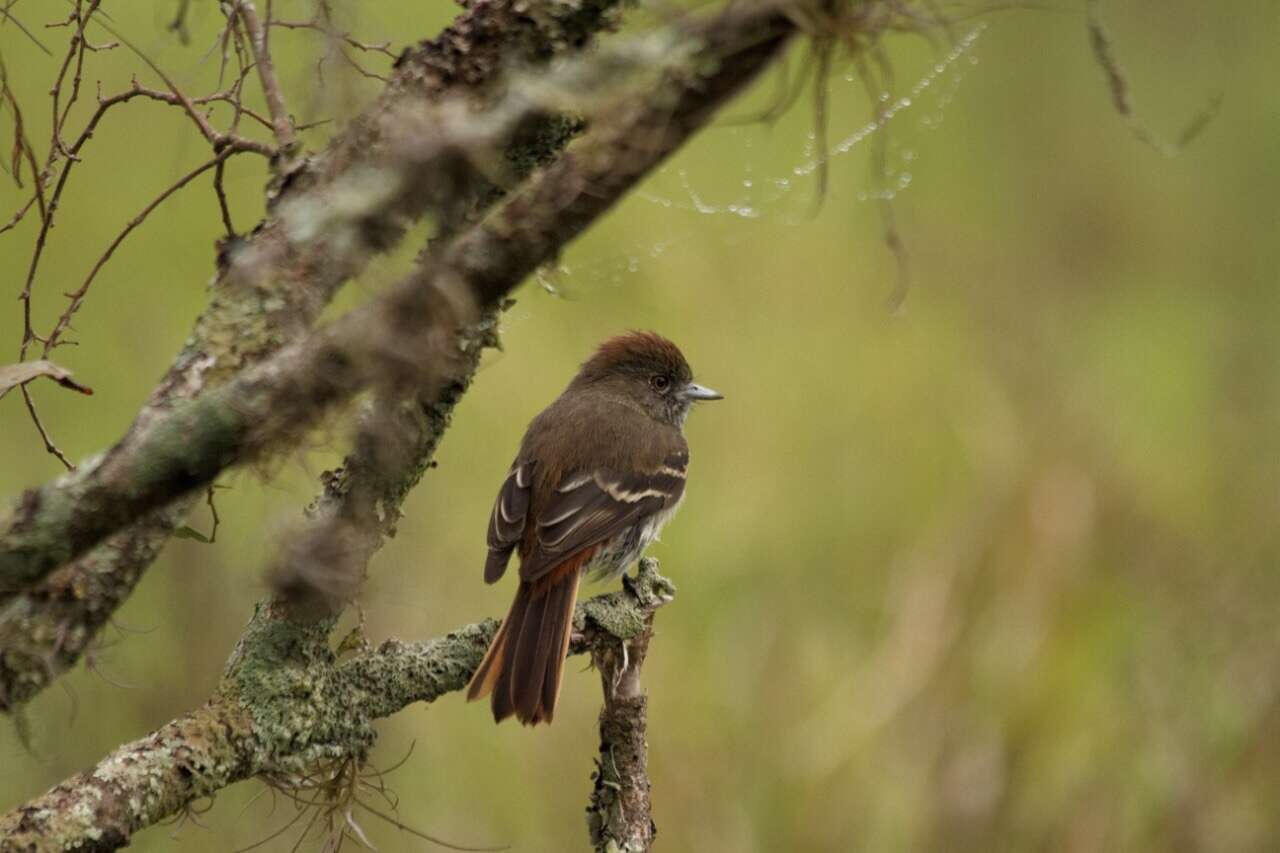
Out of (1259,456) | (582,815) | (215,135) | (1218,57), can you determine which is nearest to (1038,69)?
(1218,57)

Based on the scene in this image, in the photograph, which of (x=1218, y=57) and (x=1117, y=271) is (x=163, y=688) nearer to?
(x=1117, y=271)

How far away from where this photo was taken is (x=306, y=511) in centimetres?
233

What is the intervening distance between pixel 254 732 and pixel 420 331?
0.88 m

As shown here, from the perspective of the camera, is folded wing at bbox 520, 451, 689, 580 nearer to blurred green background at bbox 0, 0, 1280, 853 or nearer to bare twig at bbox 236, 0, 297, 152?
blurred green background at bbox 0, 0, 1280, 853

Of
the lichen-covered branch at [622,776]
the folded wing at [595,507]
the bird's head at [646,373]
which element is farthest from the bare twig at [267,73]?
the bird's head at [646,373]

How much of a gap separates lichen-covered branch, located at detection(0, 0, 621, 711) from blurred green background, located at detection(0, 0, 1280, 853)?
14 cm

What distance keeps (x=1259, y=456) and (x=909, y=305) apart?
1637 millimetres

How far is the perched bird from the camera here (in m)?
3.71

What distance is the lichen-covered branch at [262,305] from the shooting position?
73.5 inches

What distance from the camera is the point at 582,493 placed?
482cm

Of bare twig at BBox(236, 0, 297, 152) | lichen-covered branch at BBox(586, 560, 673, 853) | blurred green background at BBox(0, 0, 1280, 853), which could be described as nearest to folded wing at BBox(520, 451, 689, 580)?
blurred green background at BBox(0, 0, 1280, 853)

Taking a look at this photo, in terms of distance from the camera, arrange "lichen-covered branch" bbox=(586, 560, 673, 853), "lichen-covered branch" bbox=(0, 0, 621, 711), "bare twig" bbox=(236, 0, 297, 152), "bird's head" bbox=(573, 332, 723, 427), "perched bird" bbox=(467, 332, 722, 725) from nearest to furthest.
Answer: "lichen-covered branch" bbox=(0, 0, 621, 711)
"bare twig" bbox=(236, 0, 297, 152)
"lichen-covered branch" bbox=(586, 560, 673, 853)
"perched bird" bbox=(467, 332, 722, 725)
"bird's head" bbox=(573, 332, 723, 427)

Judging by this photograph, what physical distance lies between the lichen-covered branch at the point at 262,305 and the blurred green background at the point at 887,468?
145 millimetres

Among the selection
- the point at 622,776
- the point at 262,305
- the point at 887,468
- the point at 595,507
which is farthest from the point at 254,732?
the point at 887,468
